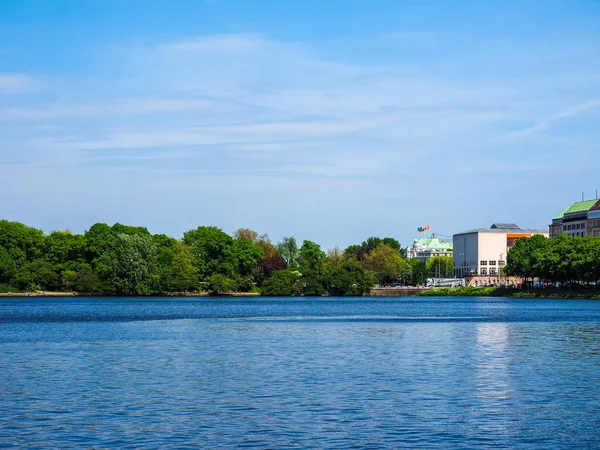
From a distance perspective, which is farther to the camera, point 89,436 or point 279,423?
point 279,423

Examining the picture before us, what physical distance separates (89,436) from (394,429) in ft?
25.8

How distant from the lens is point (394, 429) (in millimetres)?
24281

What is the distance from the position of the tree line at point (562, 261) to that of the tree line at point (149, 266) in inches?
1231

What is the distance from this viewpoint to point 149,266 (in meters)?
145

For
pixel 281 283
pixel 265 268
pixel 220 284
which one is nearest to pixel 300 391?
pixel 220 284

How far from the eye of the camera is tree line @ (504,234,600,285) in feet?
472

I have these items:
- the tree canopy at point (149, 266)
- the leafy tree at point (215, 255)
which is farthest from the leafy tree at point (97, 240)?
the leafy tree at point (215, 255)

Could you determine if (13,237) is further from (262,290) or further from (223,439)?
(223,439)

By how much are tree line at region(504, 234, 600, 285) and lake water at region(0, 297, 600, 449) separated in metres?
92.1

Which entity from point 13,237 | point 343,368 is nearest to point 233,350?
point 343,368

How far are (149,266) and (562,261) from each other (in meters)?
65.9

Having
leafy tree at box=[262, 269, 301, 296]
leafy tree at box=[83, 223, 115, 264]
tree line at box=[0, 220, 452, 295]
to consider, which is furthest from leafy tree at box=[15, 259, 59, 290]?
leafy tree at box=[262, 269, 301, 296]

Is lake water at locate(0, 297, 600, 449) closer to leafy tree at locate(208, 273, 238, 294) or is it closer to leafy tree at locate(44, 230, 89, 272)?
leafy tree at locate(44, 230, 89, 272)

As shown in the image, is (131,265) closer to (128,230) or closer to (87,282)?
(87,282)
